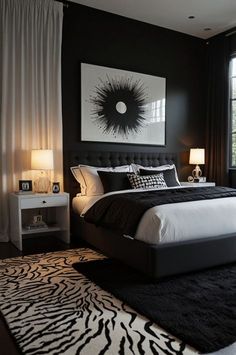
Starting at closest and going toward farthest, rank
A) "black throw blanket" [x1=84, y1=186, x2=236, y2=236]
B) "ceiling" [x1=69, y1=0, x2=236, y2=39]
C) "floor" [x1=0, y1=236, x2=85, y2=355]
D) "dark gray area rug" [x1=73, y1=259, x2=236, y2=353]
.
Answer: "dark gray area rug" [x1=73, y1=259, x2=236, y2=353] → "black throw blanket" [x1=84, y1=186, x2=236, y2=236] → "floor" [x1=0, y1=236, x2=85, y2=355] → "ceiling" [x1=69, y1=0, x2=236, y2=39]

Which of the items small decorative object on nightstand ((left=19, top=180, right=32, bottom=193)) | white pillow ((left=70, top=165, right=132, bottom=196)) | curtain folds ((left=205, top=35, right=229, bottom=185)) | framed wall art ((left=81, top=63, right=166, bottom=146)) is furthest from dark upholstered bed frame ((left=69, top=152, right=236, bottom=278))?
curtain folds ((left=205, top=35, right=229, bottom=185))

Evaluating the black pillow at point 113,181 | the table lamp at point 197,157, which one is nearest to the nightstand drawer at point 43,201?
the black pillow at point 113,181

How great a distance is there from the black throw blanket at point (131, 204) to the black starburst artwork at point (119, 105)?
1689mm

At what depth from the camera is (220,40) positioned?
5.51 m

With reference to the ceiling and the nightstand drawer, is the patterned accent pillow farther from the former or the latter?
the ceiling

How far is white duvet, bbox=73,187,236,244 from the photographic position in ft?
8.91

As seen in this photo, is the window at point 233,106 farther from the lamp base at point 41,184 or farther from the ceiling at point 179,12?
the lamp base at point 41,184

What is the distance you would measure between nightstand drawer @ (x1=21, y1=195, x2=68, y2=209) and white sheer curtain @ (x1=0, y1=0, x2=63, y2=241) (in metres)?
0.44

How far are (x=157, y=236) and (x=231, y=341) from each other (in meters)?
1.02

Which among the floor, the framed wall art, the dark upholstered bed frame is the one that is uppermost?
the framed wall art

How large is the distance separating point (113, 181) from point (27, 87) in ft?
5.61

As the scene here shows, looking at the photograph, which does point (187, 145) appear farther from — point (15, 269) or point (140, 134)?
point (15, 269)

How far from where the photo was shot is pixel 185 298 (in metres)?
2.39

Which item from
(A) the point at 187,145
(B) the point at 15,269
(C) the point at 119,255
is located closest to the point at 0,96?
(B) the point at 15,269
